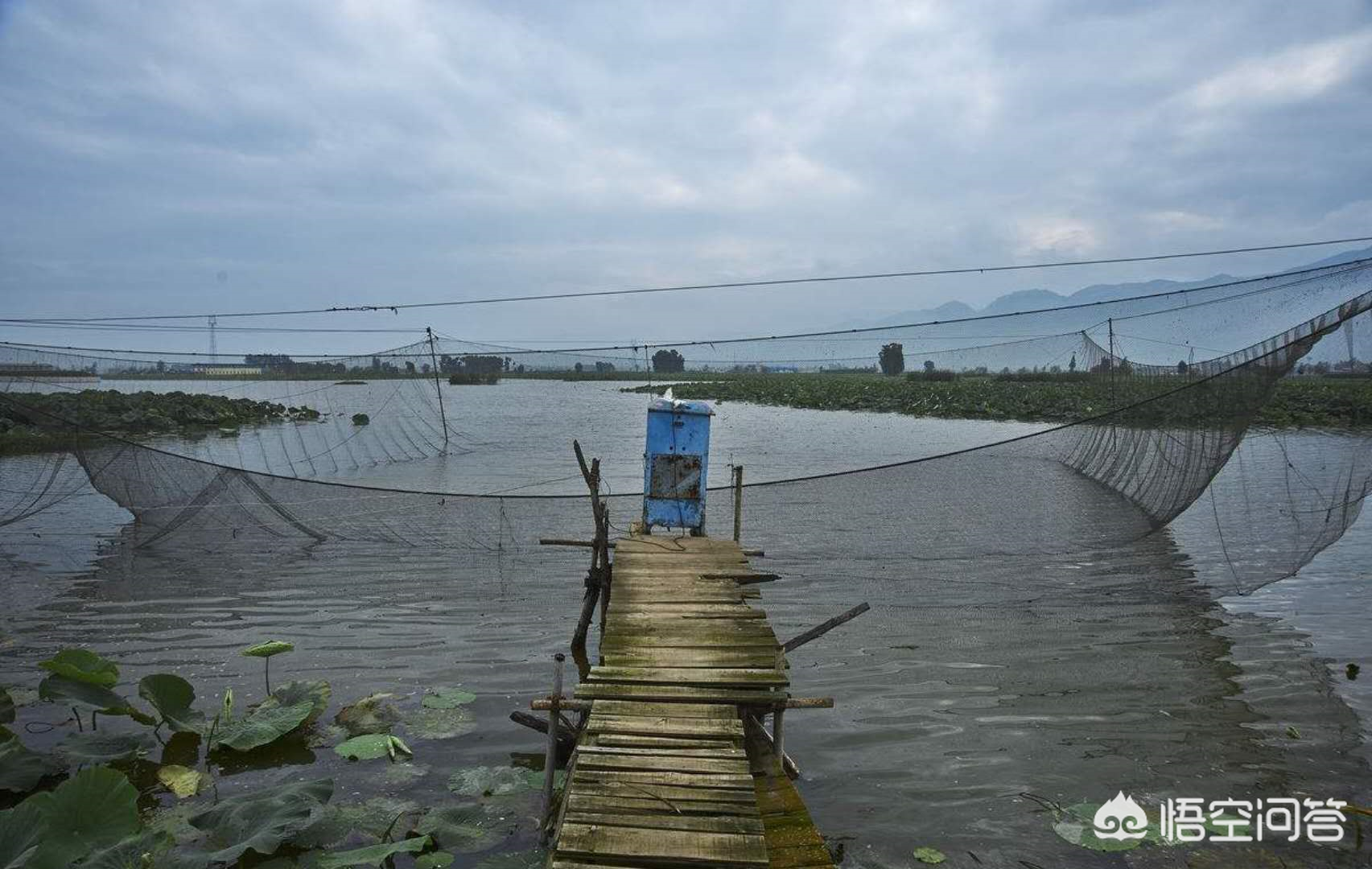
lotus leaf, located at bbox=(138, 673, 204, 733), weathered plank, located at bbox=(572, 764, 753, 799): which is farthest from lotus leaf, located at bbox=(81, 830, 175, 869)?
weathered plank, located at bbox=(572, 764, 753, 799)

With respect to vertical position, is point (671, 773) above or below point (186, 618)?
above

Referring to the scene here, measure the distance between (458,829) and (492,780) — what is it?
1.88ft

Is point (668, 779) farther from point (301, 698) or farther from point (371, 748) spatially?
point (301, 698)

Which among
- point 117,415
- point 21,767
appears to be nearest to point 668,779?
point 21,767

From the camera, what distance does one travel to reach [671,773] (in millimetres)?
3578

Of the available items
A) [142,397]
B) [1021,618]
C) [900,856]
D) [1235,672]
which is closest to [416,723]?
[900,856]

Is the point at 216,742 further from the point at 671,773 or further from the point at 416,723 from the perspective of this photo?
the point at 671,773

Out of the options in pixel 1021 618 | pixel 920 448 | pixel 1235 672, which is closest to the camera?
pixel 1235 672

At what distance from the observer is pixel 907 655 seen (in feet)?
22.7

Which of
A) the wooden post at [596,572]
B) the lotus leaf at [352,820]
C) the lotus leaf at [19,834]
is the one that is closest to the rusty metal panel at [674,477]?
the wooden post at [596,572]

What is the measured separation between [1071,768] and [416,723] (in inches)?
160

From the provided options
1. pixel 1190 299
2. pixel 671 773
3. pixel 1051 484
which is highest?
pixel 1190 299

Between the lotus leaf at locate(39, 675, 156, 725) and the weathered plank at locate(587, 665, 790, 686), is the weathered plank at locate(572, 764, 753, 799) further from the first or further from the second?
the lotus leaf at locate(39, 675, 156, 725)

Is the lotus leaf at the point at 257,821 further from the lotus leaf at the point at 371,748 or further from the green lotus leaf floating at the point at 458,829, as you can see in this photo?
the lotus leaf at the point at 371,748
